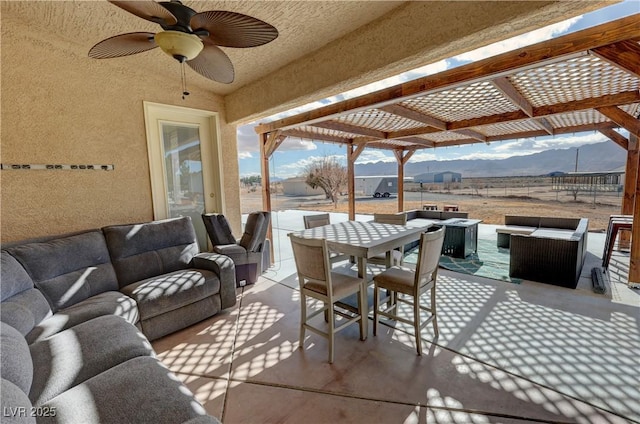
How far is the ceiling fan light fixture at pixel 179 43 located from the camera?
1.50 meters

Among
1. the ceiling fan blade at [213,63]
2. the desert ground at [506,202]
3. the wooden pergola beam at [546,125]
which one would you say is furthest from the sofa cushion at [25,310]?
the wooden pergola beam at [546,125]

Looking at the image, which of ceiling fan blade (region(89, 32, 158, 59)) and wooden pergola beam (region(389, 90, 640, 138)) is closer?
ceiling fan blade (region(89, 32, 158, 59))

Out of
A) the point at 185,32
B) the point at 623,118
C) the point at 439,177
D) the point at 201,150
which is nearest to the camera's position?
the point at 185,32

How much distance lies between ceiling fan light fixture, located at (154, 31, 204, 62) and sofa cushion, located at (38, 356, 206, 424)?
1753mm

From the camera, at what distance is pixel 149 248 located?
2949 millimetres

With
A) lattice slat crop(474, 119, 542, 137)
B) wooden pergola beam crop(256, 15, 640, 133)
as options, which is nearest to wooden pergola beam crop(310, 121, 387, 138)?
wooden pergola beam crop(256, 15, 640, 133)

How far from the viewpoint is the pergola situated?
2.11 metres

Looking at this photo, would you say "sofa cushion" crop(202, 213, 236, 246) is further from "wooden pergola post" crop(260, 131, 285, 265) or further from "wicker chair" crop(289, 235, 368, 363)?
"wicker chair" crop(289, 235, 368, 363)

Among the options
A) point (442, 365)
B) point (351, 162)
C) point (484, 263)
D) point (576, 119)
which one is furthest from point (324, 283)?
point (576, 119)

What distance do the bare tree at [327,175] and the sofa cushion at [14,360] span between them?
6322mm

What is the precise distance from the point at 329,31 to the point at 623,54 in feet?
7.75

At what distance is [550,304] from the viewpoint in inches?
116

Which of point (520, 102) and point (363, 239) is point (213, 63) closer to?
point (363, 239)

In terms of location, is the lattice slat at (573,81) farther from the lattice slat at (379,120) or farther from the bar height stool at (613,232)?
the bar height stool at (613,232)
